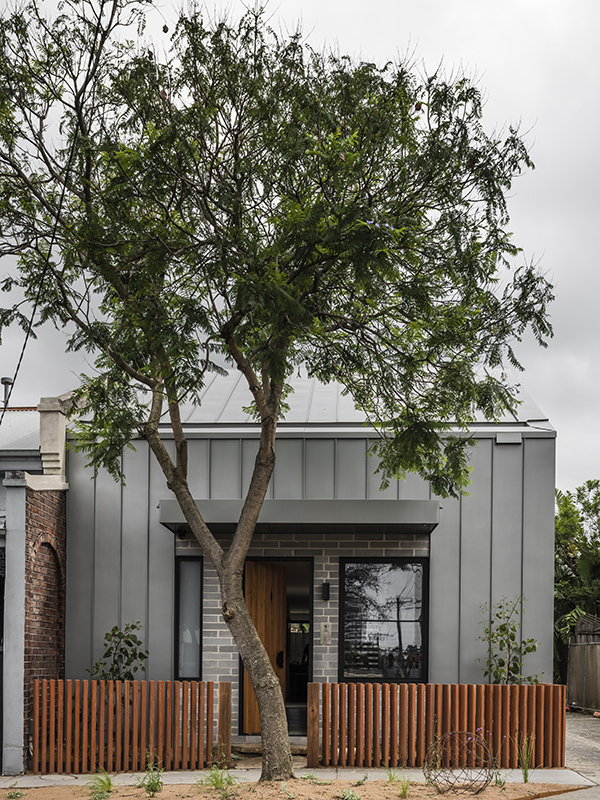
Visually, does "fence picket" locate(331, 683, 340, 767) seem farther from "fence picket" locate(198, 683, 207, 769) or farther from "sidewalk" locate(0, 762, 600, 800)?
"fence picket" locate(198, 683, 207, 769)

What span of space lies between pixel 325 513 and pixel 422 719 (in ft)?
8.44

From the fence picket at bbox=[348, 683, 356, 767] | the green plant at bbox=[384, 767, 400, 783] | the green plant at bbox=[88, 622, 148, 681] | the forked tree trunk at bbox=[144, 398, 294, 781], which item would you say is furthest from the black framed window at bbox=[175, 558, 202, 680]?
the green plant at bbox=[384, 767, 400, 783]

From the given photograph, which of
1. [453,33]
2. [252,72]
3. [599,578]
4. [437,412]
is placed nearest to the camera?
[453,33]

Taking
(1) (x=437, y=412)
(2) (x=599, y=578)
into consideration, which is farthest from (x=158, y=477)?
(2) (x=599, y=578)

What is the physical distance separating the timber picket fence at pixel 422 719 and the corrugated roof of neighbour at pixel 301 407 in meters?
3.52

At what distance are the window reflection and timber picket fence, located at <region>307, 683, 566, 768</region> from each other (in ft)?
4.05

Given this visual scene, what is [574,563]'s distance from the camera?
23.5 metres

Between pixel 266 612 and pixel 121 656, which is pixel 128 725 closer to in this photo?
pixel 121 656

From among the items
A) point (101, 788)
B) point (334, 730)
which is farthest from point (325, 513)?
point (101, 788)

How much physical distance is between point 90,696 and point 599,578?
14697mm

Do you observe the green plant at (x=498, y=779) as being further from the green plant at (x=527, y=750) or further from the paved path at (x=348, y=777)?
the green plant at (x=527, y=750)

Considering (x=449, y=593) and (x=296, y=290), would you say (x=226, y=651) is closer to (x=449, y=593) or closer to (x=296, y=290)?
(x=449, y=593)

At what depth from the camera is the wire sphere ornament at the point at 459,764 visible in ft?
28.0

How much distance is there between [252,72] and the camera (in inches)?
351
